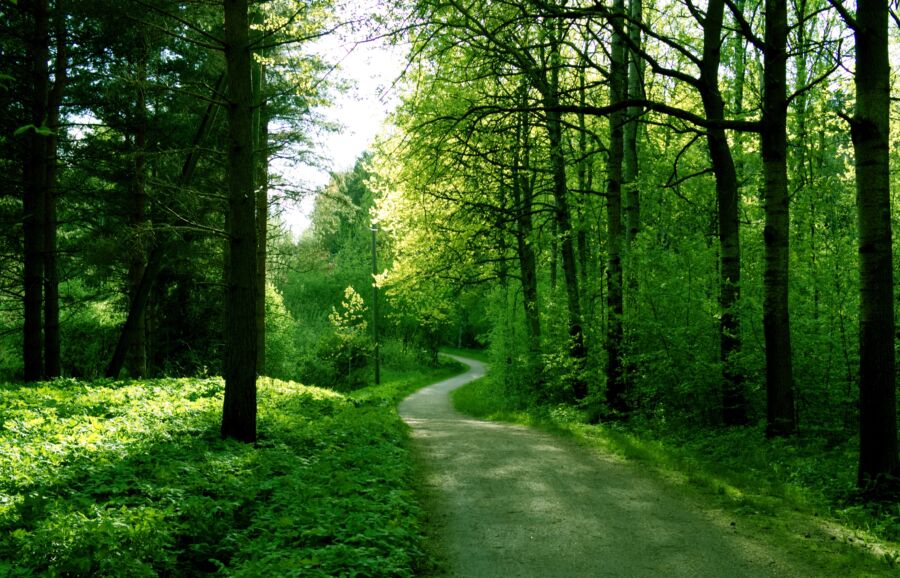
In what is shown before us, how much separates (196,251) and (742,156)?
15.3 m

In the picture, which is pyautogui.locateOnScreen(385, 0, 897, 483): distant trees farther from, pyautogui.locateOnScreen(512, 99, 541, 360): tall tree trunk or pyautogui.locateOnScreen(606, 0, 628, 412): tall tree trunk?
pyautogui.locateOnScreen(512, 99, 541, 360): tall tree trunk

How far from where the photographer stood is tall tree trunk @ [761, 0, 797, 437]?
913cm

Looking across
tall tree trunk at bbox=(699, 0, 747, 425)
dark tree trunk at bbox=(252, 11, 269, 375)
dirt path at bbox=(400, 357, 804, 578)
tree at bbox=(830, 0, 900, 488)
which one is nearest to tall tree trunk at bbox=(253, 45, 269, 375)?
dark tree trunk at bbox=(252, 11, 269, 375)

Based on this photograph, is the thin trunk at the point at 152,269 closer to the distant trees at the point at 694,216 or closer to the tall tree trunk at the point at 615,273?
the distant trees at the point at 694,216

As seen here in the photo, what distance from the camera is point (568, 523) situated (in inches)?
→ 249

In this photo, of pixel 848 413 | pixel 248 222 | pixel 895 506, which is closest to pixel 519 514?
pixel 895 506

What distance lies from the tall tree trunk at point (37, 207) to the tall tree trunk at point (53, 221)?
0.13 meters

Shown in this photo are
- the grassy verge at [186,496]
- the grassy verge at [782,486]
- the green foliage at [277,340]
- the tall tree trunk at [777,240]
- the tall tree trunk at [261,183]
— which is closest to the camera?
the grassy verge at [186,496]

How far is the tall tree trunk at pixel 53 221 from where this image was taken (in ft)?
46.0

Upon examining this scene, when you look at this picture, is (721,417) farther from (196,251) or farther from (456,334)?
(456,334)

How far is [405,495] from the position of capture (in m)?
7.03

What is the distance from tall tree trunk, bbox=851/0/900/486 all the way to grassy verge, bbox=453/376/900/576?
24.6 inches

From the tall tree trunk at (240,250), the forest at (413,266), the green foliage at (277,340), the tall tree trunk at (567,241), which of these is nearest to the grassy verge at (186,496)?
the forest at (413,266)

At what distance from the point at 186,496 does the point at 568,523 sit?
3.58m
